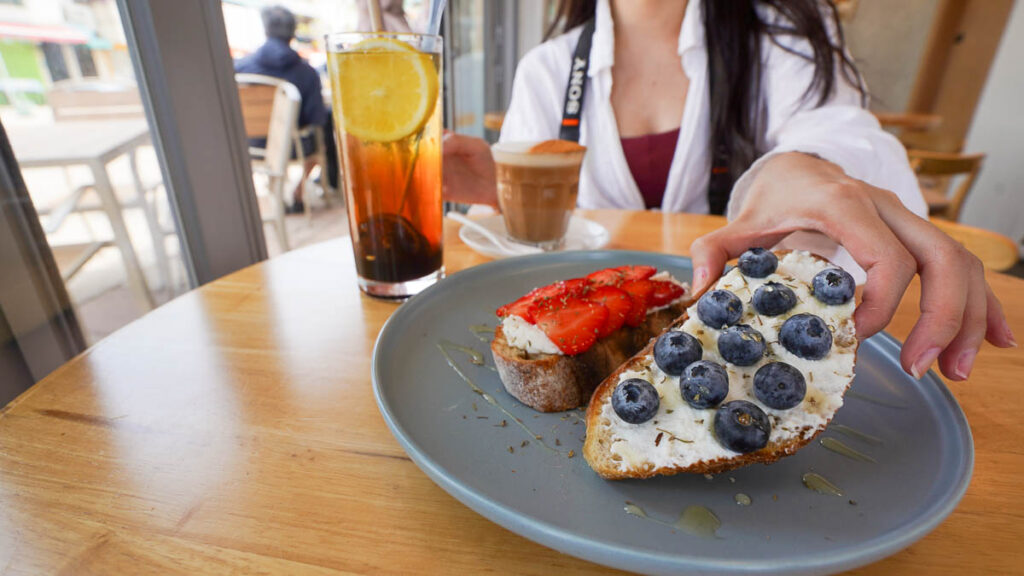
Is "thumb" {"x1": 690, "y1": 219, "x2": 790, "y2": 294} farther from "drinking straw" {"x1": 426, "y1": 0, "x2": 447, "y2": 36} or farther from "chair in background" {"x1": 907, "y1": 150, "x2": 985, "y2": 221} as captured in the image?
"chair in background" {"x1": 907, "y1": 150, "x2": 985, "y2": 221}

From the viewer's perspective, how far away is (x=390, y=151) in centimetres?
82

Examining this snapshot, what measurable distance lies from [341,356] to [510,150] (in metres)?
0.64

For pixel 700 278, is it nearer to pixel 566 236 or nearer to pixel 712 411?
pixel 712 411

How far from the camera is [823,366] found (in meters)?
0.52

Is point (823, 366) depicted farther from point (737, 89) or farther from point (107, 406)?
point (737, 89)

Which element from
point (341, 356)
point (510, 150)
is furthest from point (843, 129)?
point (341, 356)

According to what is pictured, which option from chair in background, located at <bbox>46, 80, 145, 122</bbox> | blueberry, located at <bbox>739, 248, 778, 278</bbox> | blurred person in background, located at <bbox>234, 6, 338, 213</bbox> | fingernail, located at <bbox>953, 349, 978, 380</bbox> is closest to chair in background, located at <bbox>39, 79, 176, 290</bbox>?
chair in background, located at <bbox>46, 80, 145, 122</bbox>

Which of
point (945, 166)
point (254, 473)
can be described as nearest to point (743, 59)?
point (254, 473)

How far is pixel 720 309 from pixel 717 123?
1.31 metres

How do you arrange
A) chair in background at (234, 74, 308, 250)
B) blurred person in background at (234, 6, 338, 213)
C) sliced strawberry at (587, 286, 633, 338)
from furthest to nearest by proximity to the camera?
blurred person in background at (234, 6, 338, 213)
chair in background at (234, 74, 308, 250)
sliced strawberry at (587, 286, 633, 338)

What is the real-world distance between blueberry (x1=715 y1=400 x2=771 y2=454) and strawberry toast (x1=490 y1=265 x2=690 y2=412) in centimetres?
20

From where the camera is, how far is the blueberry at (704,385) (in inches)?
19.1

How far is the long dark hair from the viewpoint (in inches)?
→ 63.9

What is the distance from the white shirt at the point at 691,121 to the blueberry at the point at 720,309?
0.79 m
